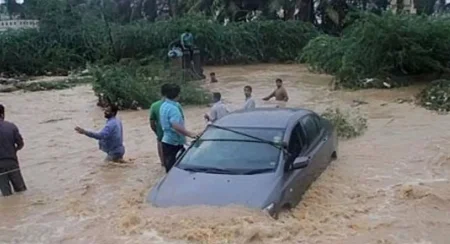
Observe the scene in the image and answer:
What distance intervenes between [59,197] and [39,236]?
5.80 ft

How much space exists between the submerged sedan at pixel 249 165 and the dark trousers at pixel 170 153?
3.01ft

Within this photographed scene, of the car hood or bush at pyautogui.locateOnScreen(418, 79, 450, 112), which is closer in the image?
the car hood

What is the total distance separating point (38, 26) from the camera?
34.9 metres

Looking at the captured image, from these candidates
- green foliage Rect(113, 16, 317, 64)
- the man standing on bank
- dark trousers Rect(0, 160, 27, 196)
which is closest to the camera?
the man standing on bank

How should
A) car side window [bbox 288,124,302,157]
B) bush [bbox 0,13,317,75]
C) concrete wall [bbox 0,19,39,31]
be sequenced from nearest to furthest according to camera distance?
car side window [bbox 288,124,302,157], bush [bbox 0,13,317,75], concrete wall [bbox 0,19,39,31]

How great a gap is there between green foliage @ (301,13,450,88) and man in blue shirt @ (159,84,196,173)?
44.3 feet

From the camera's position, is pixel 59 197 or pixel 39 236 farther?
pixel 59 197

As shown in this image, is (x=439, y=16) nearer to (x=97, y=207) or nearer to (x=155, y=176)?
(x=155, y=176)

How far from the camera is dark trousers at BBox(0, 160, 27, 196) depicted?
31.2 feet

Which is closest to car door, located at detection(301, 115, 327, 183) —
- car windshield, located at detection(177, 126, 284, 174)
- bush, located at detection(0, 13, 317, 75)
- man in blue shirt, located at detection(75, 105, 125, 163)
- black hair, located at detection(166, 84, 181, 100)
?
car windshield, located at detection(177, 126, 284, 174)

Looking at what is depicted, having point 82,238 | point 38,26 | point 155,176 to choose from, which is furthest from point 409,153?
point 38,26

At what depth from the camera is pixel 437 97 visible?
60.4 ft

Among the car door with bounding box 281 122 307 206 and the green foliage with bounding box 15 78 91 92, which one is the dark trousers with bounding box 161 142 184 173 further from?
the green foliage with bounding box 15 78 91 92

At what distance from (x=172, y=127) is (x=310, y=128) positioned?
1.99m
